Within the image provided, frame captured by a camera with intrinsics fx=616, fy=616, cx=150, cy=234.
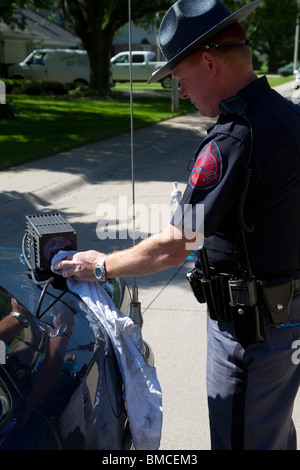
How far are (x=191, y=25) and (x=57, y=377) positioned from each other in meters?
1.28

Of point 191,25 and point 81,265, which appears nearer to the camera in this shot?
point 191,25

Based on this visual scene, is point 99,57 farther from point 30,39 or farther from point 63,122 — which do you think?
point 30,39

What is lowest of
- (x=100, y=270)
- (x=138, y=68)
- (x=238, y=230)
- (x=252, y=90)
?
(x=138, y=68)

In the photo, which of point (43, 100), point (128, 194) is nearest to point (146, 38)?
point (43, 100)

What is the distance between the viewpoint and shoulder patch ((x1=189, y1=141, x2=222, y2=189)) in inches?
77.0

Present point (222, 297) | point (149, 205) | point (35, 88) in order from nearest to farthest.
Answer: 1. point (222, 297)
2. point (149, 205)
3. point (35, 88)

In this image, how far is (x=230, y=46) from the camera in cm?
205

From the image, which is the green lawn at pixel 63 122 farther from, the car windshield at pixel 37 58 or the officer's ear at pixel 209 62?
the officer's ear at pixel 209 62

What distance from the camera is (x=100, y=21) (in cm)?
2292

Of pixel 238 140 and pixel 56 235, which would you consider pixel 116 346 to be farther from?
pixel 238 140

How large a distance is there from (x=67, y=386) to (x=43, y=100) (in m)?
20.6

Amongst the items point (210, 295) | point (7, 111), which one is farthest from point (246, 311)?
point (7, 111)

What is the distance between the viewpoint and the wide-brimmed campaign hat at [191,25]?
206cm

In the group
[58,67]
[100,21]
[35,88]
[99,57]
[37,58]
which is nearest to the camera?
[100,21]
